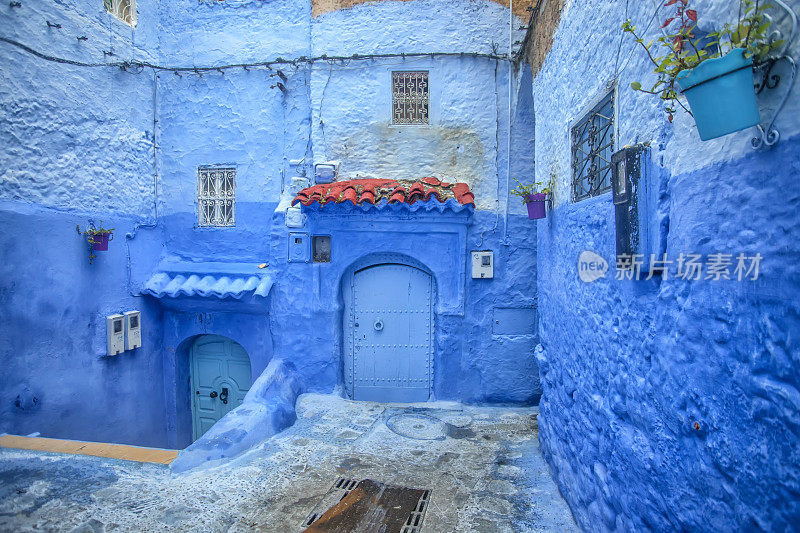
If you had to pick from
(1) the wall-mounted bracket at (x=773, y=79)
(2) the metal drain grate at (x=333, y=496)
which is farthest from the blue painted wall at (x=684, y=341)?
(2) the metal drain grate at (x=333, y=496)

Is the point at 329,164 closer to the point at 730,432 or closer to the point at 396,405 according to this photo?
the point at 396,405

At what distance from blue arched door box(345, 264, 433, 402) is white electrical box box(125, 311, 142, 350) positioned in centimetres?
324

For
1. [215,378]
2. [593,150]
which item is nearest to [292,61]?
[593,150]

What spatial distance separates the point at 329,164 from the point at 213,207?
220 cm

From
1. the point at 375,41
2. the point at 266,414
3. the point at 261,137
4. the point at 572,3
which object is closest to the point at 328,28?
the point at 375,41

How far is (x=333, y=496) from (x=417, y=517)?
2.75ft

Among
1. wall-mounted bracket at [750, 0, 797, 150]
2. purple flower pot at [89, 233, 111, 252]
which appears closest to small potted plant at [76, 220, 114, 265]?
purple flower pot at [89, 233, 111, 252]

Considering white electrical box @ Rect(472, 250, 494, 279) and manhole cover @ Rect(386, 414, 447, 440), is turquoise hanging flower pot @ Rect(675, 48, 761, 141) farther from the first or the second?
white electrical box @ Rect(472, 250, 494, 279)

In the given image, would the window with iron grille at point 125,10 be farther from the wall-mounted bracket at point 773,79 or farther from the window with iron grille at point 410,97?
the wall-mounted bracket at point 773,79

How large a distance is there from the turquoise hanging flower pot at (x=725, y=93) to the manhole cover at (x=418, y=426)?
4693mm

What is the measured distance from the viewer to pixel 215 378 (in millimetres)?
7699

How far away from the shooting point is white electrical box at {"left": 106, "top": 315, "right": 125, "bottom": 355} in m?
6.29

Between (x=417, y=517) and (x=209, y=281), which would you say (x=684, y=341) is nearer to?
(x=417, y=517)

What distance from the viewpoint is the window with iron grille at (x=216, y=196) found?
7133 mm
